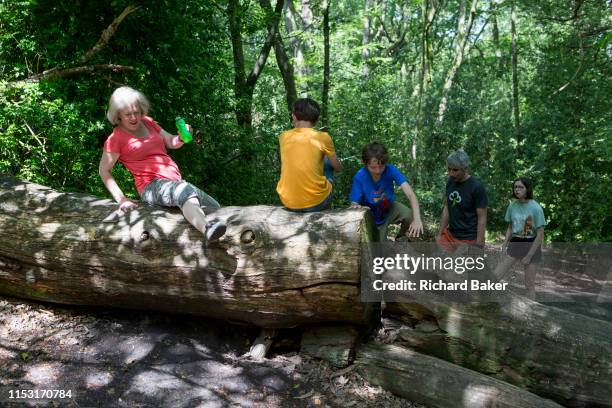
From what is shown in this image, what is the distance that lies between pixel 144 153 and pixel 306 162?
1474mm

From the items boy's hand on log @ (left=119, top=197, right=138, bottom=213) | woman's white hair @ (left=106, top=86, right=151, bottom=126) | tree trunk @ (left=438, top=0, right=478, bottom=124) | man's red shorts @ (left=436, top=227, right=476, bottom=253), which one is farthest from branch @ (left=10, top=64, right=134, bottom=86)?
tree trunk @ (left=438, top=0, right=478, bottom=124)

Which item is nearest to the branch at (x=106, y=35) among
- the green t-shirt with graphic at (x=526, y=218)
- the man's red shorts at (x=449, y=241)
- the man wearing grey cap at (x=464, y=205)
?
the man wearing grey cap at (x=464, y=205)

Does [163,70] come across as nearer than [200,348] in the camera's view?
No

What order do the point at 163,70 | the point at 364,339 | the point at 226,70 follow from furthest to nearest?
1. the point at 226,70
2. the point at 163,70
3. the point at 364,339

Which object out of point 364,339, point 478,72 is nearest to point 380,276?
point 364,339

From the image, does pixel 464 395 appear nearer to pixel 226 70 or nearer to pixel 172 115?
pixel 172 115

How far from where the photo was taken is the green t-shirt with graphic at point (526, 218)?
17.7 feet

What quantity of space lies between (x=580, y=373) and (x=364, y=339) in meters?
1.81

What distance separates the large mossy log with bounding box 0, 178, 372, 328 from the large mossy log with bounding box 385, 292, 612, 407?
2.26 feet

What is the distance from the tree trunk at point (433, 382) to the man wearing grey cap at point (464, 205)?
112cm

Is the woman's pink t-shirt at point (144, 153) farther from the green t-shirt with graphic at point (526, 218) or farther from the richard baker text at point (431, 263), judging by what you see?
the green t-shirt with graphic at point (526, 218)

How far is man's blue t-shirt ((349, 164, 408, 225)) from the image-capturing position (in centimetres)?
439

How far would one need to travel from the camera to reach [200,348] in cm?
420

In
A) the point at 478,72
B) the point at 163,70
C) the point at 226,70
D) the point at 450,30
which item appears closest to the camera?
the point at 163,70
